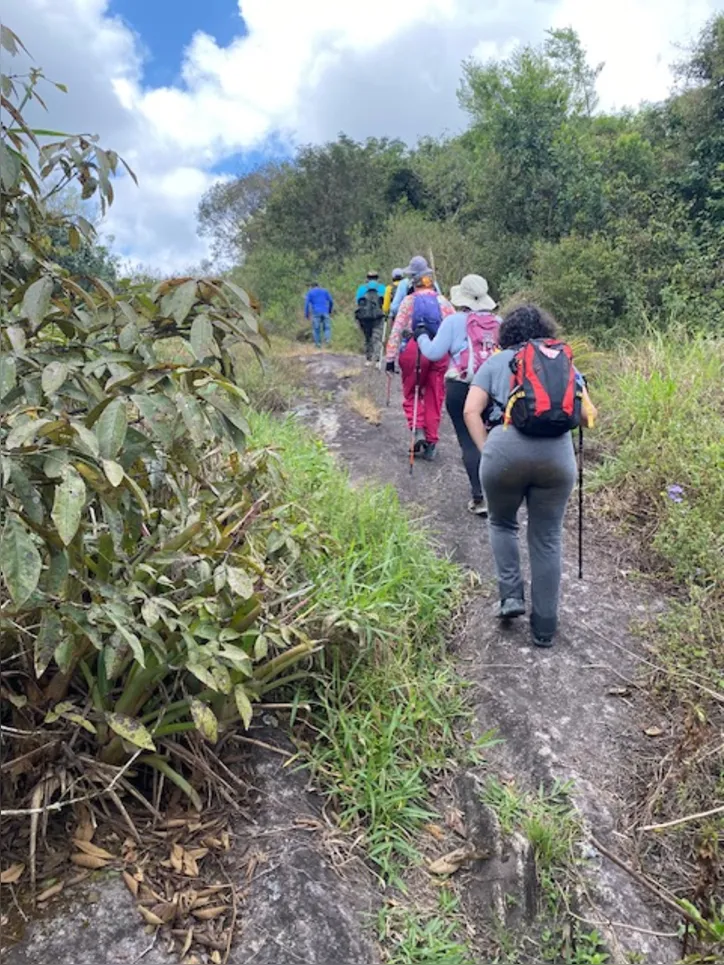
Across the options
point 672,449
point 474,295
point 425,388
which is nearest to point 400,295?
point 425,388

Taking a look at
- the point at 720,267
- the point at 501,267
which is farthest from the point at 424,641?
the point at 501,267

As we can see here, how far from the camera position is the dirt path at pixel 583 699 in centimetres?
249

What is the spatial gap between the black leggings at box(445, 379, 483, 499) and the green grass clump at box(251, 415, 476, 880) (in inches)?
50.0

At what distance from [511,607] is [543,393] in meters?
1.18

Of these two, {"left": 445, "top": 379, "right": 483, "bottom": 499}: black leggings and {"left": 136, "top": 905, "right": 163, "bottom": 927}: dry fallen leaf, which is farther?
{"left": 445, "top": 379, "right": 483, "bottom": 499}: black leggings

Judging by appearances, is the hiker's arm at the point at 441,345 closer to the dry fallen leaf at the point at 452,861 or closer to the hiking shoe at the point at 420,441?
the hiking shoe at the point at 420,441

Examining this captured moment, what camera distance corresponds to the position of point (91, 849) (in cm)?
229

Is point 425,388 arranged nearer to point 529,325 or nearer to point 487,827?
point 529,325

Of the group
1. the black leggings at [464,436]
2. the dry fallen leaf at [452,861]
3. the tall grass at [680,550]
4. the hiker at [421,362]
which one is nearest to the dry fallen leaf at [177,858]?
the dry fallen leaf at [452,861]

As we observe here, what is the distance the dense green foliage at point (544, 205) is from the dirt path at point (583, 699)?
17.9 ft

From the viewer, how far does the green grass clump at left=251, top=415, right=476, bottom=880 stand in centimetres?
290

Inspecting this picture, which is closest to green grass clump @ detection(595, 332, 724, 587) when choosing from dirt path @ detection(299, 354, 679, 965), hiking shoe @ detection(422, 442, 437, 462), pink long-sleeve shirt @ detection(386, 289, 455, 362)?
dirt path @ detection(299, 354, 679, 965)

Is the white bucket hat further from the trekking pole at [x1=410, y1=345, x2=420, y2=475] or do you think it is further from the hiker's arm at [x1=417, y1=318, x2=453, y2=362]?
the trekking pole at [x1=410, y1=345, x2=420, y2=475]

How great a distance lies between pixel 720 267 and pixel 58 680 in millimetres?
10197
